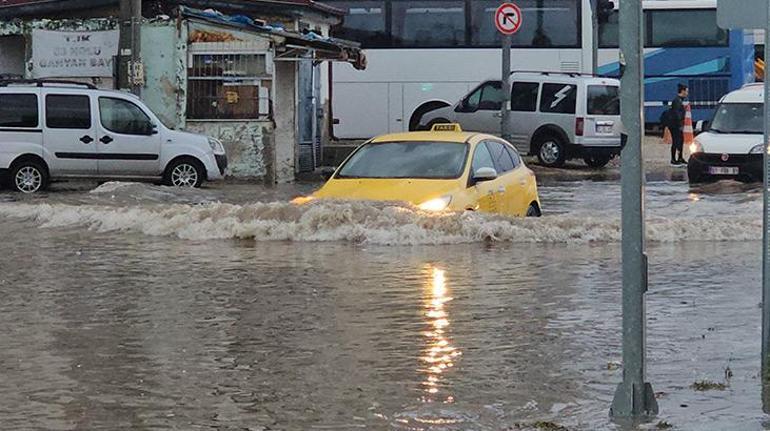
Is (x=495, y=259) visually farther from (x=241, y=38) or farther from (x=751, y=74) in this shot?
(x=751, y=74)

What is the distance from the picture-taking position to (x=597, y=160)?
3556 centimetres

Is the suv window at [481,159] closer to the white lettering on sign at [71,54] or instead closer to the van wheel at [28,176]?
the van wheel at [28,176]

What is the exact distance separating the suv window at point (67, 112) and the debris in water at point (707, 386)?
58.2 ft

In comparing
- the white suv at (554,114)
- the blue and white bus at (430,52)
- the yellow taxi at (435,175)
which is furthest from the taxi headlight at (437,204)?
the blue and white bus at (430,52)

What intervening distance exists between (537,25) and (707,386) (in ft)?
103

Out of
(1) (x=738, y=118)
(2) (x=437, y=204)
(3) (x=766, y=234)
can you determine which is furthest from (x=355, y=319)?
(1) (x=738, y=118)

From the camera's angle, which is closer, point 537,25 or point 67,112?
point 67,112

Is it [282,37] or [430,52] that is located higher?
[430,52]

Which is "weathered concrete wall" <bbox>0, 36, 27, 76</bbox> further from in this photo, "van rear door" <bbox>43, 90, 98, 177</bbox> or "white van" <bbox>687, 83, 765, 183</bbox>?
"white van" <bbox>687, 83, 765, 183</bbox>

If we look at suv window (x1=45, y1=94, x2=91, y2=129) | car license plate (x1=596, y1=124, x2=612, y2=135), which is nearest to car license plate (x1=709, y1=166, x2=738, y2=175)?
car license plate (x1=596, y1=124, x2=612, y2=135)

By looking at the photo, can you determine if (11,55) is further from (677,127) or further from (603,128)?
(677,127)

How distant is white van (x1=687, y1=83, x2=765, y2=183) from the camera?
92.2 ft

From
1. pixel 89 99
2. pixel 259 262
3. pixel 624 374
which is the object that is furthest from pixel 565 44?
pixel 624 374

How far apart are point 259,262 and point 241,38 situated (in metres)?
13.5
